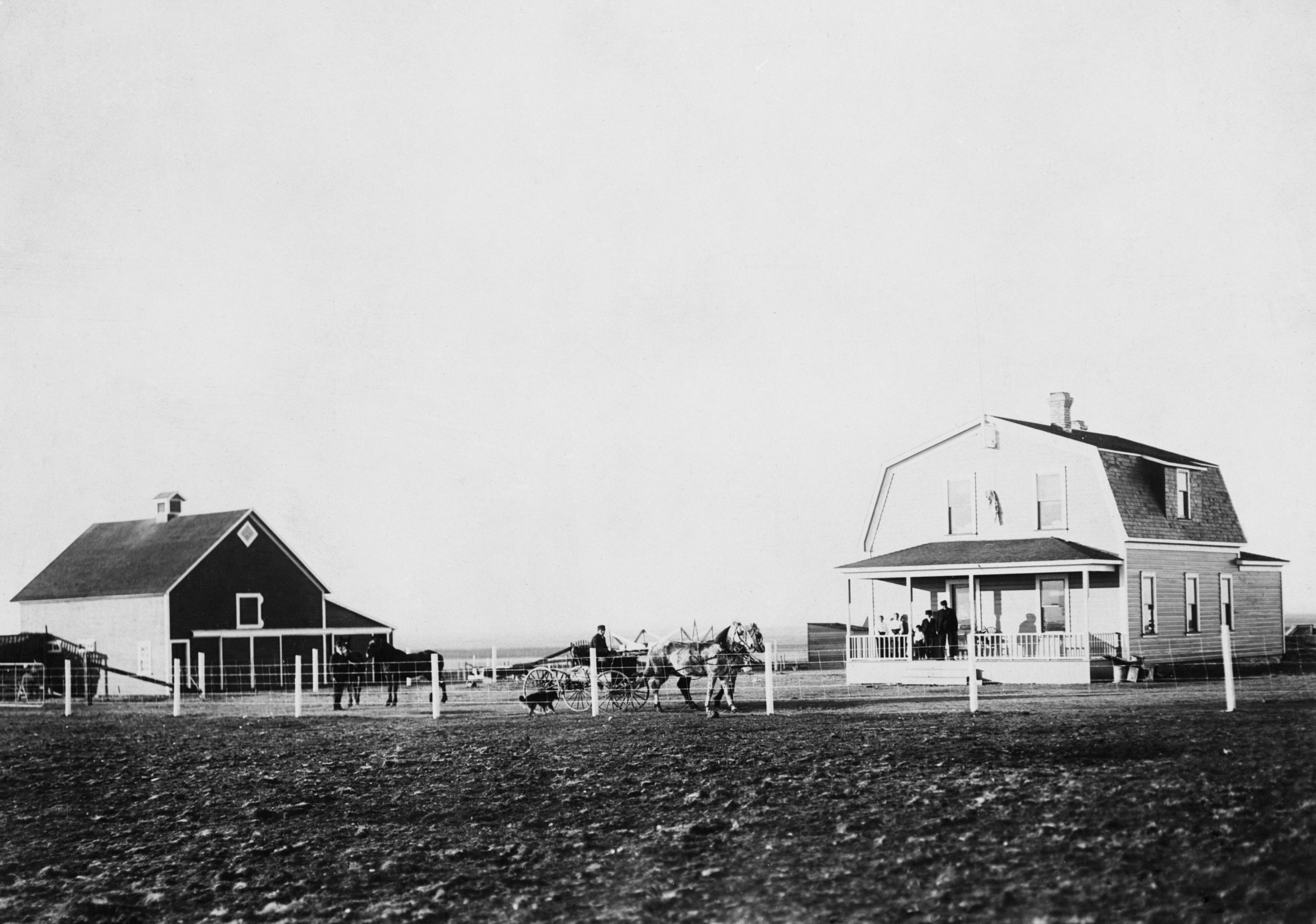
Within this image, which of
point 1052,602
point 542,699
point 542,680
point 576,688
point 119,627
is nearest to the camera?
point 542,699

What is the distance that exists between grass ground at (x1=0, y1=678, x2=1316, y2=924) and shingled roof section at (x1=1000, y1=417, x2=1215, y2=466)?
53.7 ft

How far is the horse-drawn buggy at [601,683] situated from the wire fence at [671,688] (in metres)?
0.02

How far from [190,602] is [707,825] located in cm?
4240

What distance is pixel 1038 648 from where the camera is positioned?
3534 cm

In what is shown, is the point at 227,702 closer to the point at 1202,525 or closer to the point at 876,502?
the point at 876,502

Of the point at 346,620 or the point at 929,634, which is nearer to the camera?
the point at 929,634

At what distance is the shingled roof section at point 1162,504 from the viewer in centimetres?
3725

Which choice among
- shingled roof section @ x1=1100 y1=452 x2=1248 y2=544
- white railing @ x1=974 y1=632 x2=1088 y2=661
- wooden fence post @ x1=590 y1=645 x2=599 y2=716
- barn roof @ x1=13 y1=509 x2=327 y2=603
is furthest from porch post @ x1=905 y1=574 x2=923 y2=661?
barn roof @ x1=13 y1=509 x2=327 y2=603

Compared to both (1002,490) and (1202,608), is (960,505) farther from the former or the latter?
(1202,608)

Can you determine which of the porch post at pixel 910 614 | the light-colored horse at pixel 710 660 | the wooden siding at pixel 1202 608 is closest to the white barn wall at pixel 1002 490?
the porch post at pixel 910 614

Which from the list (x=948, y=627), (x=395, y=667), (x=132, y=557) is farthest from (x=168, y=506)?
(x=948, y=627)

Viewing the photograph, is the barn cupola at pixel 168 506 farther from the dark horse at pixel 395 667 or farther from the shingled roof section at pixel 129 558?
the dark horse at pixel 395 667

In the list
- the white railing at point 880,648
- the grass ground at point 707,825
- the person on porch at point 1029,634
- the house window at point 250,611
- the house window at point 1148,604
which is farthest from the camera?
the house window at point 250,611

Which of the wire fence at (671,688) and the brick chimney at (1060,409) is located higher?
the brick chimney at (1060,409)
